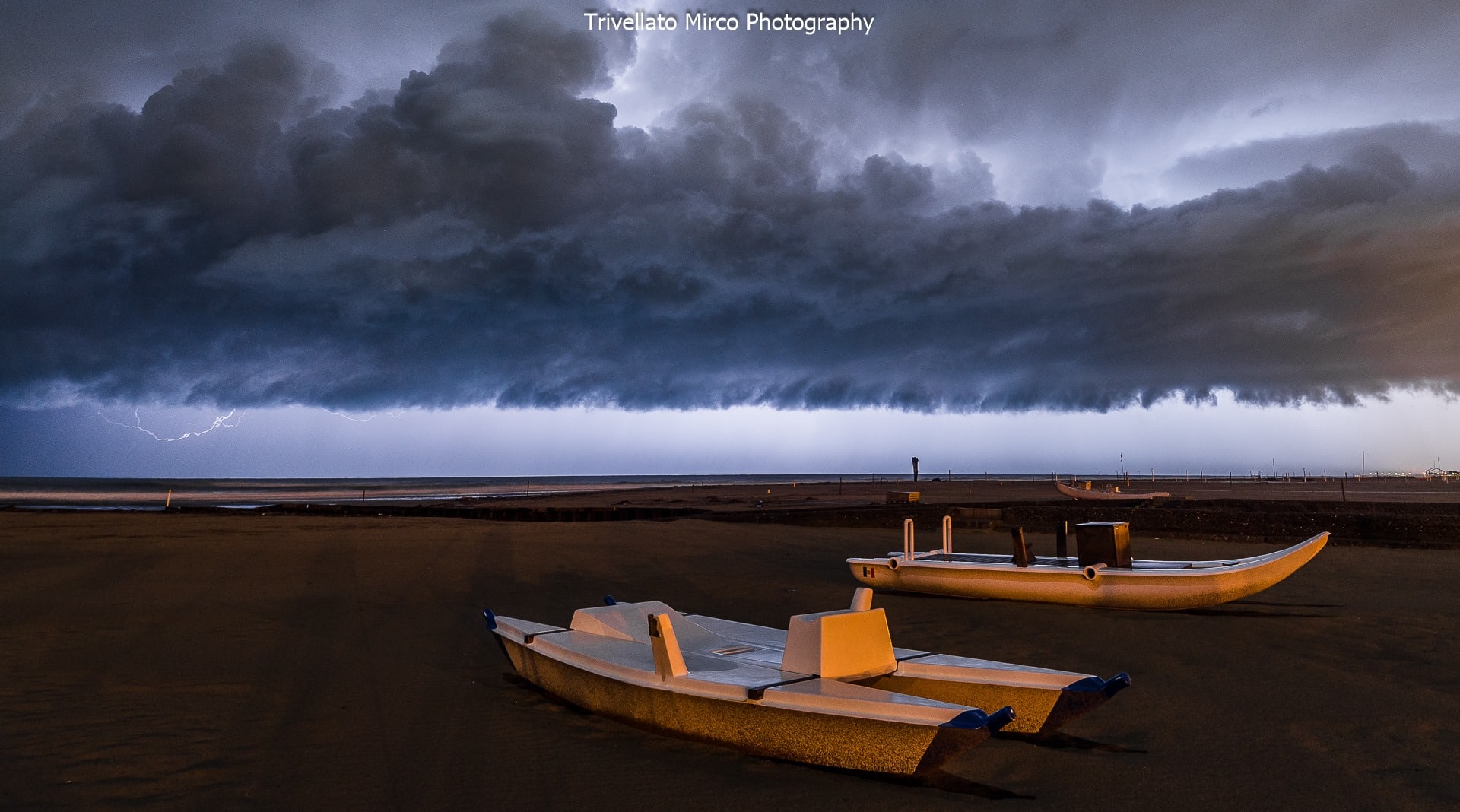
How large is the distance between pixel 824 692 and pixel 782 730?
40 cm

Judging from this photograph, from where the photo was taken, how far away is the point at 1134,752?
19.5ft

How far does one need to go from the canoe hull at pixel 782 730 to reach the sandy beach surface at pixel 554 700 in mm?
159

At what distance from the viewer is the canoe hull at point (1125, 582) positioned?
Result: 10945mm

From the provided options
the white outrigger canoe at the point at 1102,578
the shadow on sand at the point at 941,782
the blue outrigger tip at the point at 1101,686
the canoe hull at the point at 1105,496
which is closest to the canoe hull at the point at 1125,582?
the white outrigger canoe at the point at 1102,578

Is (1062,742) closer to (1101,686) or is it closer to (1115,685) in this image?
(1101,686)

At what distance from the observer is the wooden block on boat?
1164 cm

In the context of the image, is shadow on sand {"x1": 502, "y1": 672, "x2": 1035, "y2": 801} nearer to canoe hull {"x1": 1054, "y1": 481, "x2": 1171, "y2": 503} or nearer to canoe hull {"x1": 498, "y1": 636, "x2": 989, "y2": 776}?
canoe hull {"x1": 498, "y1": 636, "x2": 989, "y2": 776}

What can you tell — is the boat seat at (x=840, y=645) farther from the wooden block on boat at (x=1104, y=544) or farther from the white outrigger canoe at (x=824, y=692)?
the wooden block on boat at (x=1104, y=544)

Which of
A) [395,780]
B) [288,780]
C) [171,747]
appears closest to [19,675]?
[171,747]

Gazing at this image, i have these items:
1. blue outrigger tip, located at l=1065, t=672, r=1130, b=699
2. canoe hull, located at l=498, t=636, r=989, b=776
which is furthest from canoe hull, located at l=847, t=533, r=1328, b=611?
canoe hull, located at l=498, t=636, r=989, b=776

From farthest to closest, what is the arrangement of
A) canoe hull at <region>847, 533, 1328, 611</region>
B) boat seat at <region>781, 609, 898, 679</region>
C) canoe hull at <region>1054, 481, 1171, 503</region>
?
1. canoe hull at <region>1054, 481, 1171, 503</region>
2. canoe hull at <region>847, 533, 1328, 611</region>
3. boat seat at <region>781, 609, 898, 679</region>

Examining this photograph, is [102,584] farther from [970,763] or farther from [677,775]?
[970,763]

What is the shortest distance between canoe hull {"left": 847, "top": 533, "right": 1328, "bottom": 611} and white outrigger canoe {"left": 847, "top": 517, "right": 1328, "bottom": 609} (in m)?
0.01

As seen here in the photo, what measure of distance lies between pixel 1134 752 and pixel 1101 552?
6338 mm
